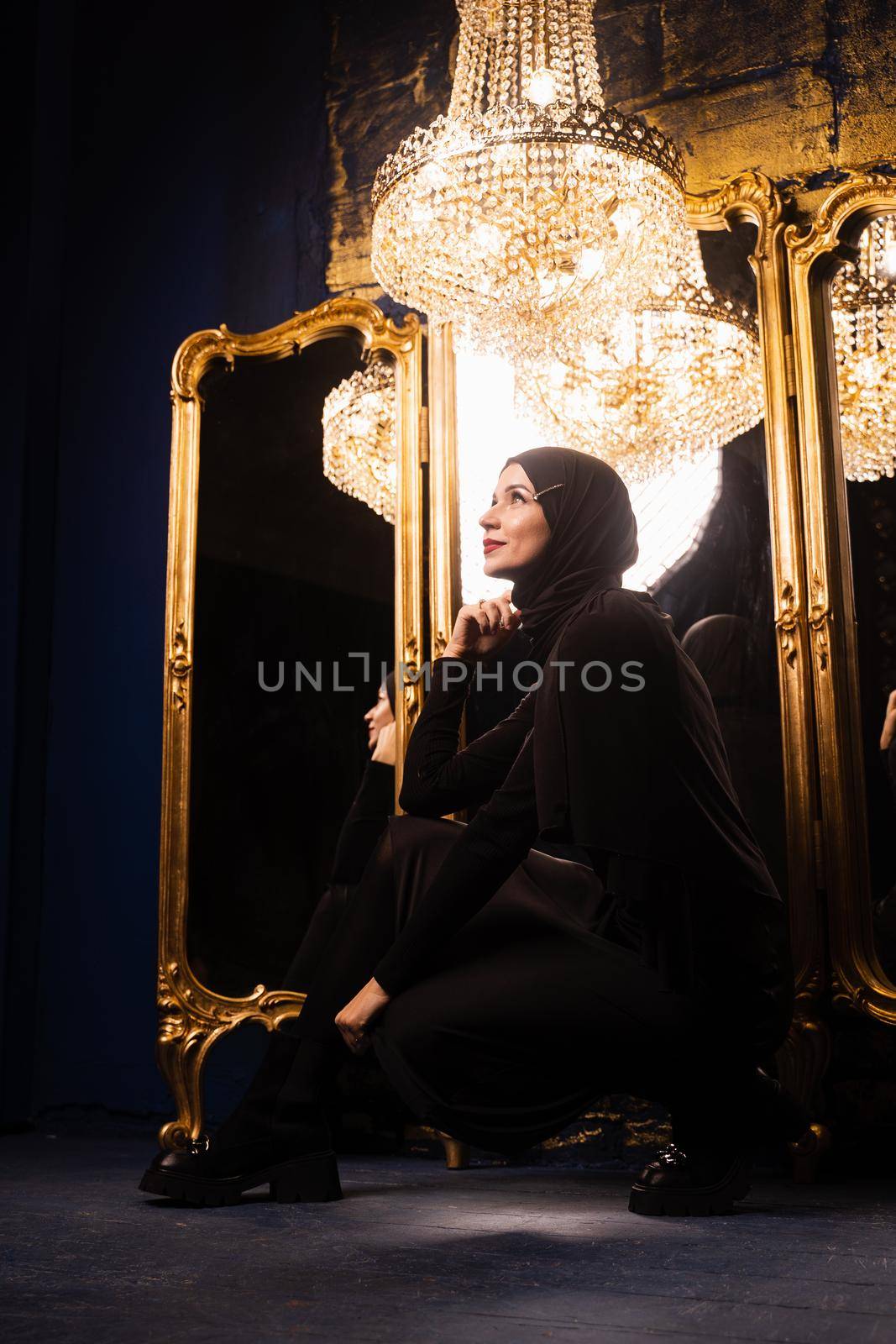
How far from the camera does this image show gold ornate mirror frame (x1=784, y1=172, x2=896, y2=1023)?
2.51 metres

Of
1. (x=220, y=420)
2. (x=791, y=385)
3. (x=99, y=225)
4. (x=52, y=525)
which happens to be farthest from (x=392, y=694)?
(x=99, y=225)

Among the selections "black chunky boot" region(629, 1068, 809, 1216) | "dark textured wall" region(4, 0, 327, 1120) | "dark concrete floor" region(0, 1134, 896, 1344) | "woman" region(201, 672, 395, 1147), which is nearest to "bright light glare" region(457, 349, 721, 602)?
"woman" region(201, 672, 395, 1147)

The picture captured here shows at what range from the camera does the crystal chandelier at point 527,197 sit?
2.49 meters

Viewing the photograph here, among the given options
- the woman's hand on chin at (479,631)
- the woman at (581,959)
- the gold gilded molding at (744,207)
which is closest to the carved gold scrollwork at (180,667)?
the woman's hand on chin at (479,631)

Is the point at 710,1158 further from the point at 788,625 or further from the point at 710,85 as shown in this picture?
the point at 710,85

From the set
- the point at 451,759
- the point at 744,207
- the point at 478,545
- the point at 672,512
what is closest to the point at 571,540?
the point at 451,759

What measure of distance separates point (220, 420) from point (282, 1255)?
208cm

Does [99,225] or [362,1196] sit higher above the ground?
[99,225]

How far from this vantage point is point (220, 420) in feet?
10.5

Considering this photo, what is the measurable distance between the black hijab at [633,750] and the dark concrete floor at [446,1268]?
1.76ft

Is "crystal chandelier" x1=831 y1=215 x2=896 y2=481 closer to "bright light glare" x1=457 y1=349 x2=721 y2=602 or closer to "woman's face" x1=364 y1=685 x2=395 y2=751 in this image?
"bright light glare" x1=457 y1=349 x2=721 y2=602

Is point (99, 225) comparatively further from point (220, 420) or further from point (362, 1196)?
point (362, 1196)

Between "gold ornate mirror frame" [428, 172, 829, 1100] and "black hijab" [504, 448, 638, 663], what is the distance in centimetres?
46

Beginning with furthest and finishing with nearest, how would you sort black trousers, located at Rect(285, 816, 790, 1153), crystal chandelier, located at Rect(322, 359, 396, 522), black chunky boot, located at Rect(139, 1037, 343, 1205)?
crystal chandelier, located at Rect(322, 359, 396, 522), black chunky boot, located at Rect(139, 1037, 343, 1205), black trousers, located at Rect(285, 816, 790, 1153)
